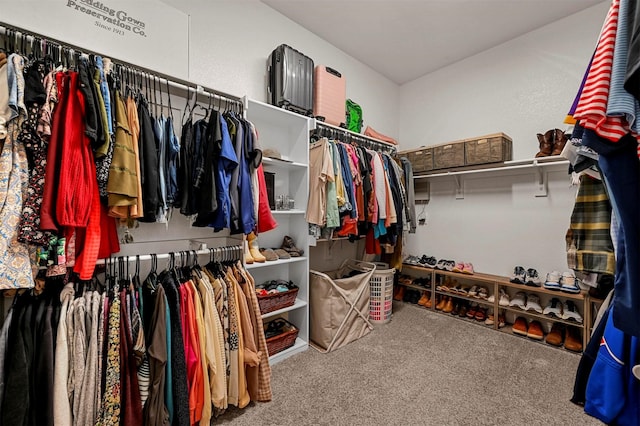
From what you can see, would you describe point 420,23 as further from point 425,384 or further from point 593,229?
point 425,384

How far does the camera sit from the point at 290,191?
8.27 feet

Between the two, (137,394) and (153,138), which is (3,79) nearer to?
(153,138)

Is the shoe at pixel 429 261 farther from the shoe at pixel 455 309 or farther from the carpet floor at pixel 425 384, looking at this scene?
the carpet floor at pixel 425 384

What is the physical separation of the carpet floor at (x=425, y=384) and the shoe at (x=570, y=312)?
29 cm

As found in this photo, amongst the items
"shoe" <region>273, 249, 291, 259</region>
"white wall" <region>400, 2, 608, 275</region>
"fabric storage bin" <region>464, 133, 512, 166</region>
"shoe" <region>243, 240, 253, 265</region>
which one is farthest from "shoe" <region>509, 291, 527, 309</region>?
"shoe" <region>243, 240, 253, 265</region>

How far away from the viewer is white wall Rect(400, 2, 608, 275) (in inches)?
100

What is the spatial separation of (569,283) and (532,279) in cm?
26

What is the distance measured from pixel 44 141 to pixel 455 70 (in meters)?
3.74

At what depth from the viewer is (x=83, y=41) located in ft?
4.92

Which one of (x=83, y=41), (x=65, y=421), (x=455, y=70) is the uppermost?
(x=455, y=70)

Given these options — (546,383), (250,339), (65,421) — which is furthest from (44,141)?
(546,383)

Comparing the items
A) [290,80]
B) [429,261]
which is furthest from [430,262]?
[290,80]

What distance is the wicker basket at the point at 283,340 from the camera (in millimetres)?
2047

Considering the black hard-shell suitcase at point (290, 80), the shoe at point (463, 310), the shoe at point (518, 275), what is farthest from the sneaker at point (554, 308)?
the black hard-shell suitcase at point (290, 80)
